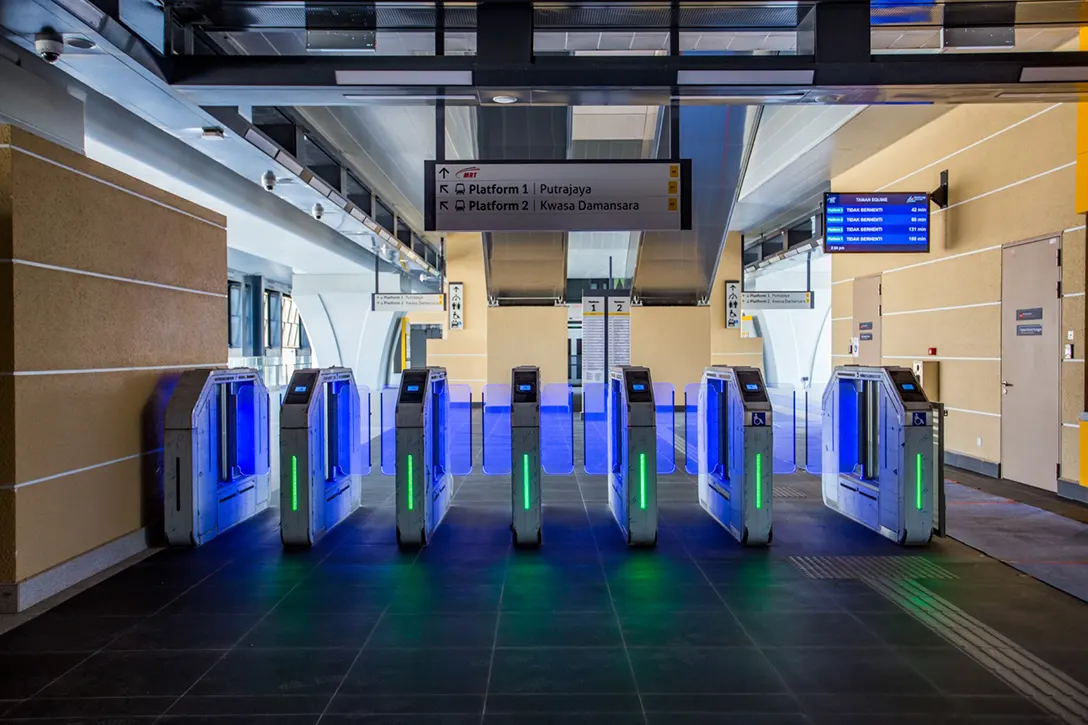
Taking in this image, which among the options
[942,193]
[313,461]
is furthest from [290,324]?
[942,193]

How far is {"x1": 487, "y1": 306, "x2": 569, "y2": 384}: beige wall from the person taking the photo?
14.2 meters

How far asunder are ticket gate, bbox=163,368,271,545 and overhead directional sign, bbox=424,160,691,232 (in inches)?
88.8

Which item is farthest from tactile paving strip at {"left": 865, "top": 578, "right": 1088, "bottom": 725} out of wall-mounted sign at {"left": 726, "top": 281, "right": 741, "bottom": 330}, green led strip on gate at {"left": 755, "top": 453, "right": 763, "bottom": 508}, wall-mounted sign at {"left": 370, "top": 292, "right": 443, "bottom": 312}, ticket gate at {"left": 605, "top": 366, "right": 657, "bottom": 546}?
wall-mounted sign at {"left": 370, "top": 292, "right": 443, "bottom": 312}

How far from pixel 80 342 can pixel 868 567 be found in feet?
17.2

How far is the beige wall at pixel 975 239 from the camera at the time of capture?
6387mm

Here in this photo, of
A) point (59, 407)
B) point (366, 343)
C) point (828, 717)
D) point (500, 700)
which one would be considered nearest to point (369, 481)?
point (59, 407)

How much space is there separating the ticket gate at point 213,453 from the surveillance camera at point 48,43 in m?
2.23

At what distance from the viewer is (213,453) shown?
5340mm

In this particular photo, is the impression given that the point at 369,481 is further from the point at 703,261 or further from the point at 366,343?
the point at 366,343

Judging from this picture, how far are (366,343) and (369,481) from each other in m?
13.8

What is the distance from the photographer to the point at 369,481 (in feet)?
25.1

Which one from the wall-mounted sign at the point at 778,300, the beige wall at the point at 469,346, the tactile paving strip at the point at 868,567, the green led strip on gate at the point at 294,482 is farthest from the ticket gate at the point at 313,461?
the wall-mounted sign at the point at 778,300

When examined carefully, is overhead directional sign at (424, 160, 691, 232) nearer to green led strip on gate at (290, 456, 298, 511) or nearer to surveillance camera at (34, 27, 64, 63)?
green led strip on gate at (290, 456, 298, 511)

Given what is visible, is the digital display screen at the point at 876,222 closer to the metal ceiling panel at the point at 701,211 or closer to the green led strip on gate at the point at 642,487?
the metal ceiling panel at the point at 701,211
